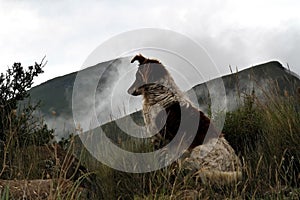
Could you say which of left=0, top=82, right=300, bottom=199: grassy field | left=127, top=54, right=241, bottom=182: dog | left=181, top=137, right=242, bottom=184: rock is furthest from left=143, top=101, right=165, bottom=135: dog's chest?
left=181, top=137, right=242, bottom=184: rock

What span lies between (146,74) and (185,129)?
971 millimetres

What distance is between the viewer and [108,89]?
7.26 meters

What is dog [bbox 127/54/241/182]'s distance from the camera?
6320mm

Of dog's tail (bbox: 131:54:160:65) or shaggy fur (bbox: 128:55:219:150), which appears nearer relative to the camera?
shaggy fur (bbox: 128:55:219:150)

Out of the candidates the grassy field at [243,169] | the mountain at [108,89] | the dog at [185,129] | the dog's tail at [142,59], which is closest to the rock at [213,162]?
the dog at [185,129]

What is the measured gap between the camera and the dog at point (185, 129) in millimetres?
6320

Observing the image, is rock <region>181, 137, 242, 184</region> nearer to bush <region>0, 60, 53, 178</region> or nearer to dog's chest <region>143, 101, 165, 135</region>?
dog's chest <region>143, 101, 165, 135</region>

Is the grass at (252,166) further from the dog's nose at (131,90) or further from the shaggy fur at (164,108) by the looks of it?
the dog's nose at (131,90)

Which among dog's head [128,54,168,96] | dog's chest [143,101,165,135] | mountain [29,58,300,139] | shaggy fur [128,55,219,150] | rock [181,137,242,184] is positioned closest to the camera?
rock [181,137,242,184]

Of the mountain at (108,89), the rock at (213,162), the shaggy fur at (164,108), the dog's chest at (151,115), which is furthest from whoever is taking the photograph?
the mountain at (108,89)

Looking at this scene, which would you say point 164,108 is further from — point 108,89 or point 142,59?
point 108,89

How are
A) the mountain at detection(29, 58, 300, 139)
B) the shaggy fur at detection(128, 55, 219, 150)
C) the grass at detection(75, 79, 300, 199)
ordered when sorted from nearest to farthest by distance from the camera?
the grass at detection(75, 79, 300, 199)
the shaggy fur at detection(128, 55, 219, 150)
the mountain at detection(29, 58, 300, 139)

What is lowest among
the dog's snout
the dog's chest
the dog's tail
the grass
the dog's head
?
the grass

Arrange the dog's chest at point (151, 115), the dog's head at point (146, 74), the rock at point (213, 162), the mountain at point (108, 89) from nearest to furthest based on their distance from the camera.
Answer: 1. the rock at point (213, 162)
2. the dog's chest at point (151, 115)
3. the dog's head at point (146, 74)
4. the mountain at point (108, 89)
